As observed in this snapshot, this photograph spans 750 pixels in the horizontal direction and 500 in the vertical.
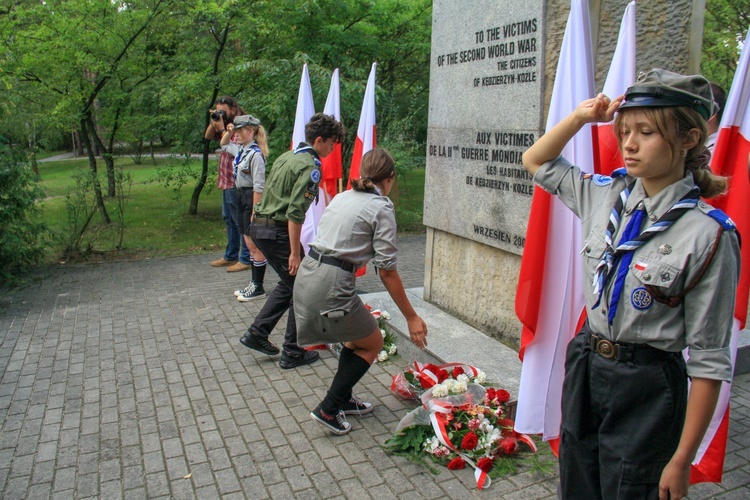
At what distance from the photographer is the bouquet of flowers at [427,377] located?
4.11 metres

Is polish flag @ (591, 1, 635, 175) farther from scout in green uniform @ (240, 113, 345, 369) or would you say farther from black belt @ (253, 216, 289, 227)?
black belt @ (253, 216, 289, 227)

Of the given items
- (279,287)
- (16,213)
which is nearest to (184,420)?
(279,287)

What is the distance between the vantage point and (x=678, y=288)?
5.87ft

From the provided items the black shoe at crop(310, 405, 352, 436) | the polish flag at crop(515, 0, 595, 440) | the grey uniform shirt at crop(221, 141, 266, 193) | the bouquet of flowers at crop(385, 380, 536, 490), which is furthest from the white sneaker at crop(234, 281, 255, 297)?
the polish flag at crop(515, 0, 595, 440)

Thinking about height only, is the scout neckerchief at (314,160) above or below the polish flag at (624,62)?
below

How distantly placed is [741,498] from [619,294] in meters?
2.01

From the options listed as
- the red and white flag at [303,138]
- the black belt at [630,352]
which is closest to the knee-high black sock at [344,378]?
the black belt at [630,352]

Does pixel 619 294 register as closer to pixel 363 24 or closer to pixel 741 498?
pixel 741 498

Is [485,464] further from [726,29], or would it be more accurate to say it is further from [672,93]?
[726,29]

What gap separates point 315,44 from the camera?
33.1 ft

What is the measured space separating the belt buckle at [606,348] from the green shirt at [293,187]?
118 inches

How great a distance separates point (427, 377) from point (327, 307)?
104cm

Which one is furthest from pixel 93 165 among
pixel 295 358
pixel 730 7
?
pixel 730 7

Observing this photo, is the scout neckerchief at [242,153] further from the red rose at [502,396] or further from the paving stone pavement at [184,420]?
the red rose at [502,396]
